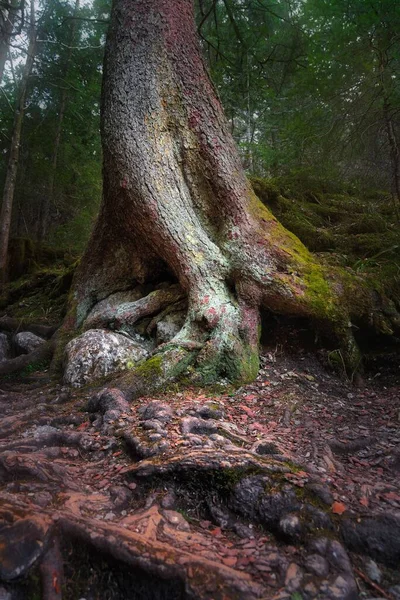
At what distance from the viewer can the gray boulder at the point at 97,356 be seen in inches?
156

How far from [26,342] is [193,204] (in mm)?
3433

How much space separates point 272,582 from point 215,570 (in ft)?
0.75

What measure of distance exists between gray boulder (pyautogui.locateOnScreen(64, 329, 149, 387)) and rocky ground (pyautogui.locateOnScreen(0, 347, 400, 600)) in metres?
0.78

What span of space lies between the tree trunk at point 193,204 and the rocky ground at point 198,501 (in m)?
1.30

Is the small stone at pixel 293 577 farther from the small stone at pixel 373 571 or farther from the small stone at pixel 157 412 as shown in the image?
the small stone at pixel 157 412

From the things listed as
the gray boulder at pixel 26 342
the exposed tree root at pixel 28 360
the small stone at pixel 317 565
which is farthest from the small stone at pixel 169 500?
the gray boulder at pixel 26 342

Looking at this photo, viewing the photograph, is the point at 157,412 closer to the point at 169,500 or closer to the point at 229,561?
the point at 169,500

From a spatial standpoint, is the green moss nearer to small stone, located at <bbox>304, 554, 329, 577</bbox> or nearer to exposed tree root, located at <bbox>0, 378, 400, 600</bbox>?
exposed tree root, located at <bbox>0, 378, 400, 600</bbox>

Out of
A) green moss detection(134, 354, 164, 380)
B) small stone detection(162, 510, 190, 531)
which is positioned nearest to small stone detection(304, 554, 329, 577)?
small stone detection(162, 510, 190, 531)

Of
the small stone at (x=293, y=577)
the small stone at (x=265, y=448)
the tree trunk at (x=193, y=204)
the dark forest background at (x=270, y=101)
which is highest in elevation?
the dark forest background at (x=270, y=101)

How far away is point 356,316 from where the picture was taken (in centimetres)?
443

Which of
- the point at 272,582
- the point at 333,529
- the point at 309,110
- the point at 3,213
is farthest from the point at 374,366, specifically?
the point at 3,213

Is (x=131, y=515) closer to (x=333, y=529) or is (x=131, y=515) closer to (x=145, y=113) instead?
(x=333, y=529)

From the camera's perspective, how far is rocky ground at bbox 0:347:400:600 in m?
1.38
